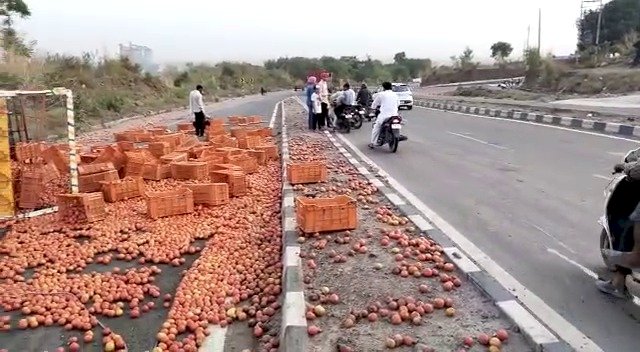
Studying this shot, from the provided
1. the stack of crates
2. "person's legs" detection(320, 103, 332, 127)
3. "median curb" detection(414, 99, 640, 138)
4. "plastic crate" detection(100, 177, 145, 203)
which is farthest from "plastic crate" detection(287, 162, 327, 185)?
"median curb" detection(414, 99, 640, 138)

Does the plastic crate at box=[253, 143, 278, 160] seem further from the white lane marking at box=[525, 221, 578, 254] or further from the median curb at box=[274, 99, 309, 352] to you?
the white lane marking at box=[525, 221, 578, 254]

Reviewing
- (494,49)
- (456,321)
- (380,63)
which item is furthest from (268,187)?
(380,63)

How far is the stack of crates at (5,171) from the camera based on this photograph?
24.6ft

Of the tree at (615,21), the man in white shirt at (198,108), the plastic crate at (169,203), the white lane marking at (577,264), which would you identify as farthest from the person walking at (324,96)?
the tree at (615,21)

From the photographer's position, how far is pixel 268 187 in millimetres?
9820

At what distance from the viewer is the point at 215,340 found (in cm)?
436

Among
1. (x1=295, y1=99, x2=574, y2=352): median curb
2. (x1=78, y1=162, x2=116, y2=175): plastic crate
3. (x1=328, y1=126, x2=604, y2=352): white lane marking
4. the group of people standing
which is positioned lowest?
(x1=328, y1=126, x2=604, y2=352): white lane marking

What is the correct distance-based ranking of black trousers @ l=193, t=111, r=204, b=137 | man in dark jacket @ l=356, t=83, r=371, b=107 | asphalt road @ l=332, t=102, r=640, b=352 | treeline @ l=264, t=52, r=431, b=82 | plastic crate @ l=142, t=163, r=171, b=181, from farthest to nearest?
treeline @ l=264, t=52, r=431, b=82 < man in dark jacket @ l=356, t=83, r=371, b=107 < black trousers @ l=193, t=111, r=204, b=137 < plastic crate @ l=142, t=163, r=171, b=181 < asphalt road @ l=332, t=102, r=640, b=352

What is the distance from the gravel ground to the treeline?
3701 inches

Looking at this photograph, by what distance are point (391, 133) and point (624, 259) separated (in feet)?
32.3

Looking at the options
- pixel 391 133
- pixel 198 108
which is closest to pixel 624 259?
pixel 391 133

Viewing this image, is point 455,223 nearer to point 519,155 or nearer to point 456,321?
point 456,321

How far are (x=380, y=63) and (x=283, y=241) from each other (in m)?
117

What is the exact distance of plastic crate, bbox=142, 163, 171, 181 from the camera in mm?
10172
